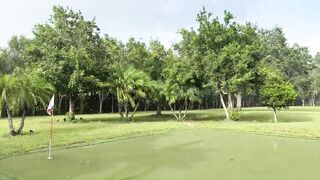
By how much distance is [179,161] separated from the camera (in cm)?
1370

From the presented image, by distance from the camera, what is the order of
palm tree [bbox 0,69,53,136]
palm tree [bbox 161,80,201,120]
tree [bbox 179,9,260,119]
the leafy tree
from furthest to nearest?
the leafy tree
palm tree [bbox 161,80,201,120]
tree [bbox 179,9,260,119]
palm tree [bbox 0,69,53,136]

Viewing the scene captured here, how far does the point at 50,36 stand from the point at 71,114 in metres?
6.14

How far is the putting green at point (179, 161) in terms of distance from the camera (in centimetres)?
1145

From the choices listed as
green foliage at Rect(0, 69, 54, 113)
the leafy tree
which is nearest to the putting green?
green foliage at Rect(0, 69, 54, 113)

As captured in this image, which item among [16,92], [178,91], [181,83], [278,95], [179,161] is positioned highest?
[181,83]

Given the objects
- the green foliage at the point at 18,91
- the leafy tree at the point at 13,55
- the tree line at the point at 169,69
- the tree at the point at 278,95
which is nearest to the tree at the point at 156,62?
the tree line at the point at 169,69

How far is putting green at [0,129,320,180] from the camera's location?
37.6ft

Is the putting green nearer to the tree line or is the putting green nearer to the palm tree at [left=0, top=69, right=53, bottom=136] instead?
the palm tree at [left=0, top=69, right=53, bottom=136]

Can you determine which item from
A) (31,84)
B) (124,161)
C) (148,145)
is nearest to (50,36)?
(31,84)

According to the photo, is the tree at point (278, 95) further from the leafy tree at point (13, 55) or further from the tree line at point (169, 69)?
the leafy tree at point (13, 55)

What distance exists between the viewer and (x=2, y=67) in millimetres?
46875

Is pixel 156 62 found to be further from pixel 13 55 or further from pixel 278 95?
pixel 13 55

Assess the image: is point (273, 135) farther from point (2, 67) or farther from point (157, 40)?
point (2, 67)

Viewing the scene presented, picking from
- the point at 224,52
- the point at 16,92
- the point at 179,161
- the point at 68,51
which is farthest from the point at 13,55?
the point at 179,161
